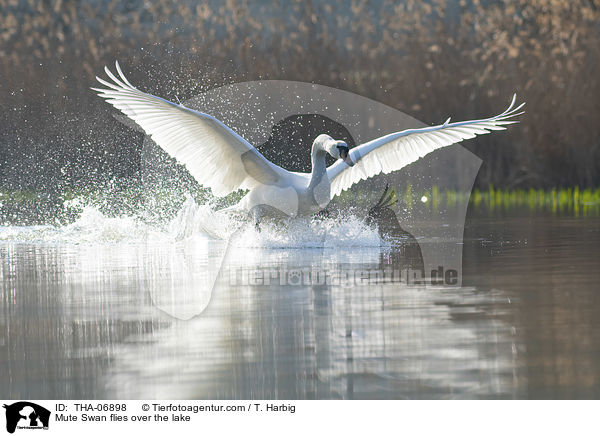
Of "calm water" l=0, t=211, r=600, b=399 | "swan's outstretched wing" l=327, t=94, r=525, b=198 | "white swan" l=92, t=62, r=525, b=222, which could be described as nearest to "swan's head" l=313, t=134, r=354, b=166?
"white swan" l=92, t=62, r=525, b=222

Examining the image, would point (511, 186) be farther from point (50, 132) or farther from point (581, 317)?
point (581, 317)

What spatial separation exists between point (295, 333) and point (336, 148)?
533cm

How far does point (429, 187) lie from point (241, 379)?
14.0 meters

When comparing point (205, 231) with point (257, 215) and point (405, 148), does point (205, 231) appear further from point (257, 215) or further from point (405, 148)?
point (405, 148)

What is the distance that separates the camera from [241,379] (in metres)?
4.54

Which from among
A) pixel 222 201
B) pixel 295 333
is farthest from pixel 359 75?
pixel 295 333

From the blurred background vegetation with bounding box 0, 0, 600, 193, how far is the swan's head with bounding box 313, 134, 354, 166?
24.8 ft

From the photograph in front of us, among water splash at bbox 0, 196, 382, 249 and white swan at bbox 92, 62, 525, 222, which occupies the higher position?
white swan at bbox 92, 62, 525, 222

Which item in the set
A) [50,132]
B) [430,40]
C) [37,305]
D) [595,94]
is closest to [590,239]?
[37,305]

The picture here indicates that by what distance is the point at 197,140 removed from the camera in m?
10.8

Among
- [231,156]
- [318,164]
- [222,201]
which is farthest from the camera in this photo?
[222,201]

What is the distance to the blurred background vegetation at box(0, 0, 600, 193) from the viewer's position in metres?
18.0

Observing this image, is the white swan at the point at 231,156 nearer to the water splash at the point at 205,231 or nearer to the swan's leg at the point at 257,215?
the swan's leg at the point at 257,215
